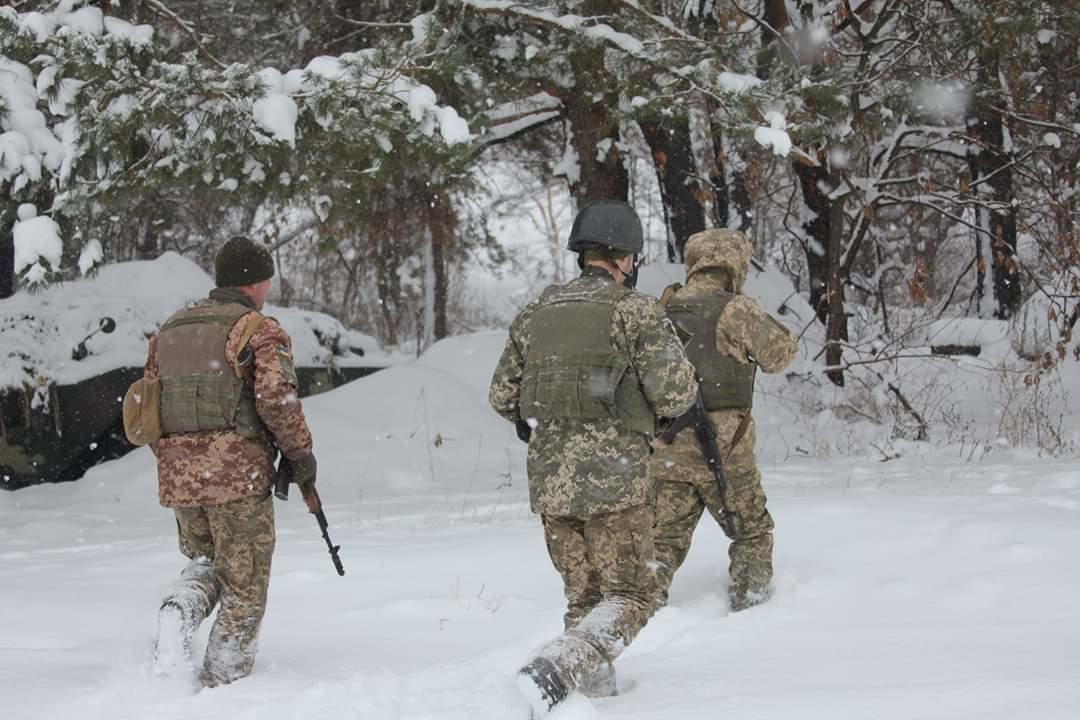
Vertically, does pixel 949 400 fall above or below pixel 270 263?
below

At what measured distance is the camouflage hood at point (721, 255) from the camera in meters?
4.79

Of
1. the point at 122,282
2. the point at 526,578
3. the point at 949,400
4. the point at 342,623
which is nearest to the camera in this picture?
the point at 342,623

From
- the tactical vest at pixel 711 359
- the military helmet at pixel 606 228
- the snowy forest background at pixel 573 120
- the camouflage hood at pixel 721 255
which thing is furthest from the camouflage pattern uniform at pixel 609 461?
the snowy forest background at pixel 573 120

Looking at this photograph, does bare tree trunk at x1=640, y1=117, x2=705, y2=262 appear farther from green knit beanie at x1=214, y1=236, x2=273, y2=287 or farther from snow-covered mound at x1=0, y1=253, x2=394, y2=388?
green knit beanie at x1=214, y1=236, x2=273, y2=287

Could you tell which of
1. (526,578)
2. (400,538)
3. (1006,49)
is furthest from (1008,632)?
(1006,49)

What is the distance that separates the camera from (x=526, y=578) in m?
5.52

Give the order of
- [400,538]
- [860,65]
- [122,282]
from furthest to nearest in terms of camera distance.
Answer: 1. [122,282]
2. [860,65]
3. [400,538]

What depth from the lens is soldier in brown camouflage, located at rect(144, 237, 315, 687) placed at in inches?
150

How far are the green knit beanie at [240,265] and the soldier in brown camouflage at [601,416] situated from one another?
3.58 ft

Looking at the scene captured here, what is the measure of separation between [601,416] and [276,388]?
1178 millimetres

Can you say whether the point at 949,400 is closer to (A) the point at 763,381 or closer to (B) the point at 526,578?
Result: (A) the point at 763,381

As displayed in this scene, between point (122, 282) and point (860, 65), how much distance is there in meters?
7.55

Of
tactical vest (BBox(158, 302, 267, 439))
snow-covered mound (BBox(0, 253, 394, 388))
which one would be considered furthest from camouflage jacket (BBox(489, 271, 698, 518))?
snow-covered mound (BBox(0, 253, 394, 388))

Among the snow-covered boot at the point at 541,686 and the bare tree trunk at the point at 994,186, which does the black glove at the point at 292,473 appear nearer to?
the snow-covered boot at the point at 541,686
